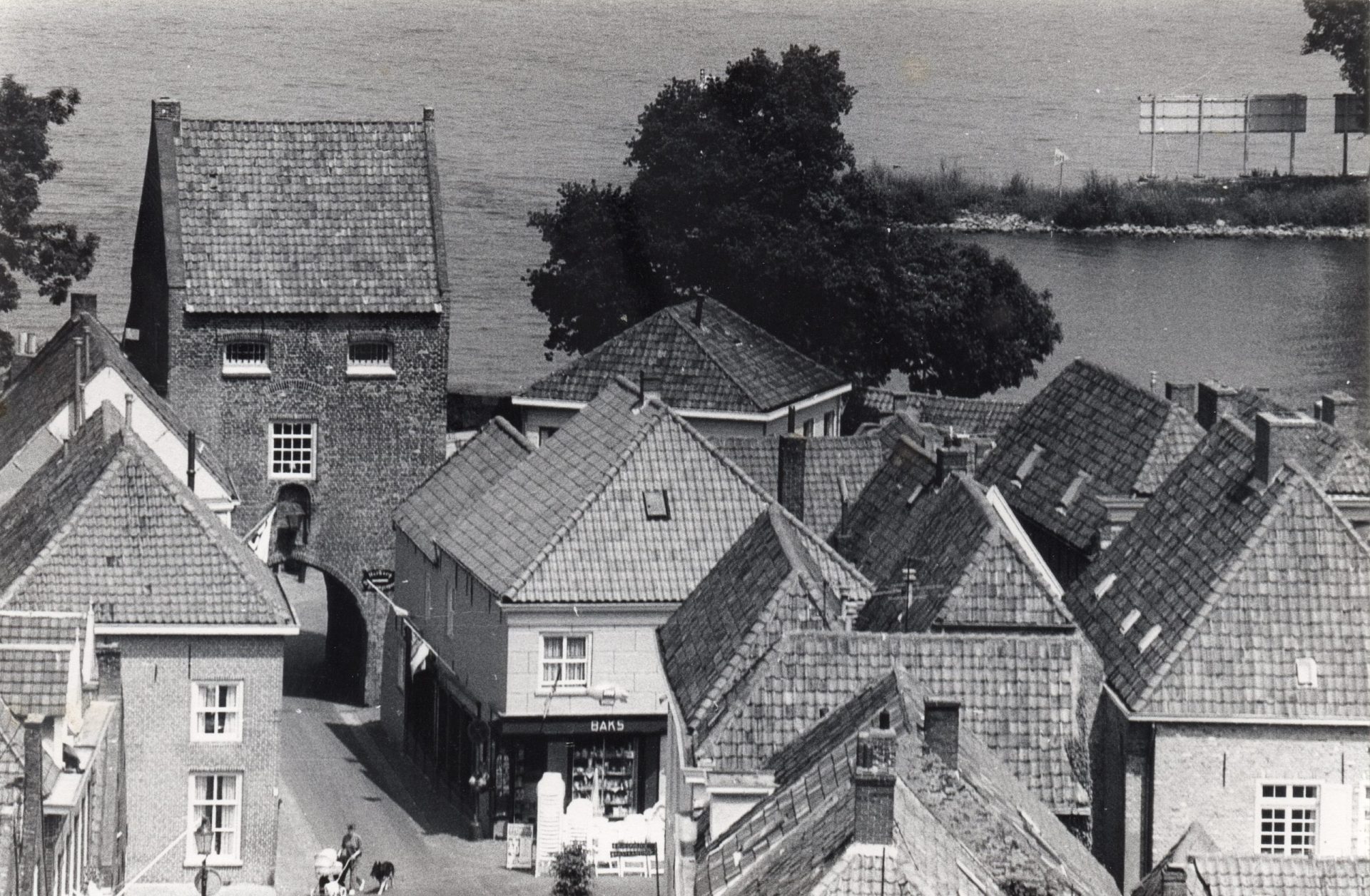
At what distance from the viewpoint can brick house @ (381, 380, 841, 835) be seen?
70.1 metres

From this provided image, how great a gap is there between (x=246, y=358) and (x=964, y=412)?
921 inches

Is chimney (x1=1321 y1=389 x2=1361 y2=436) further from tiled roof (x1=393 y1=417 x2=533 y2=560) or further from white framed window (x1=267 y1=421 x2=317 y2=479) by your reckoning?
white framed window (x1=267 y1=421 x2=317 y2=479)

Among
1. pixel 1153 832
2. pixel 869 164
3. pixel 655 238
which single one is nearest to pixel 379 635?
pixel 655 238

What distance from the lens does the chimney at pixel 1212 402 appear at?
74.2 meters

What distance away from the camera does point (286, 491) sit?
84.0m

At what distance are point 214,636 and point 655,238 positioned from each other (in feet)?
138

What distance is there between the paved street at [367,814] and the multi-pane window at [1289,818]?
45.5ft

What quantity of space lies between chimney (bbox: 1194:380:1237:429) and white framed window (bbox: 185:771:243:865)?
2479 centimetres

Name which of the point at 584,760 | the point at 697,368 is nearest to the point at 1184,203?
the point at 697,368

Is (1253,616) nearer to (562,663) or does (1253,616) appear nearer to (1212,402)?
(1212,402)

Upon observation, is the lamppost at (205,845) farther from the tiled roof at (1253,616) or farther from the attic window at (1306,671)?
the attic window at (1306,671)

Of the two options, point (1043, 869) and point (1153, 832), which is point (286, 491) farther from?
point (1043, 869)

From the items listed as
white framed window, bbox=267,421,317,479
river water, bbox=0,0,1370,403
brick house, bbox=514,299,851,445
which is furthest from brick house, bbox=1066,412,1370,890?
river water, bbox=0,0,1370,403

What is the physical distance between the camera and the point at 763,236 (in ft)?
336
